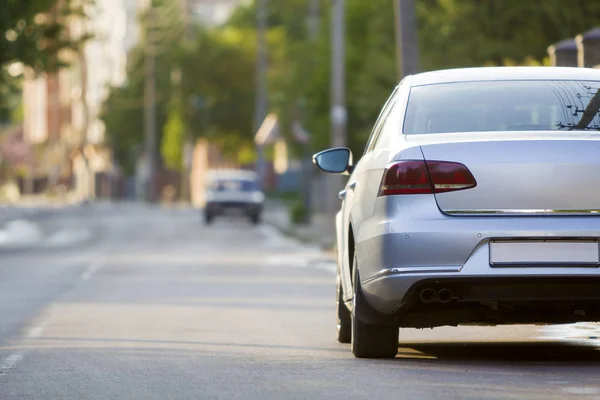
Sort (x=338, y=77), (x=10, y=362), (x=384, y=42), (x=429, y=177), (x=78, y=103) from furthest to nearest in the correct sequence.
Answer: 1. (x=78, y=103)
2. (x=384, y=42)
3. (x=338, y=77)
4. (x=10, y=362)
5. (x=429, y=177)

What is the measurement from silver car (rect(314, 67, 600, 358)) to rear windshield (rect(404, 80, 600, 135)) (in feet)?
0.03

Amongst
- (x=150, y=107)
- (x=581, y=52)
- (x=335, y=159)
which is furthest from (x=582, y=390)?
(x=150, y=107)

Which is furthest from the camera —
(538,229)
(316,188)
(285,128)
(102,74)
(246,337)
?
(102,74)

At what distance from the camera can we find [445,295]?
1051 cm

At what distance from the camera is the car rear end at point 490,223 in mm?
10242

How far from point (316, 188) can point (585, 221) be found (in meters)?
44.8

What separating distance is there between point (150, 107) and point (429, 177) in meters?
85.6

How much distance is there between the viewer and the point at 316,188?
55.0m

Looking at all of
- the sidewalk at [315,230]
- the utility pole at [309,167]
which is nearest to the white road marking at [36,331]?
the sidewalk at [315,230]

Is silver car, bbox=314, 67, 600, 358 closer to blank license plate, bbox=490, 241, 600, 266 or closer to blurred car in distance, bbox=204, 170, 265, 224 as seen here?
blank license plate, bbox=490, 241, 600, 266

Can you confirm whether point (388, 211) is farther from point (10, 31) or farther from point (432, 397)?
point (10, 31)

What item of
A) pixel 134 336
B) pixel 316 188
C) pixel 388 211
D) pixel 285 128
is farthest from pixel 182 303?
pixel 285 128

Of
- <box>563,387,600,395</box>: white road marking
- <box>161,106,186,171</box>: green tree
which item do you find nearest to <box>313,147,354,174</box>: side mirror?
<box>563,387,600,395</box>: white road marking

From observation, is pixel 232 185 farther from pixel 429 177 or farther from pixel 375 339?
pixel 429 177
